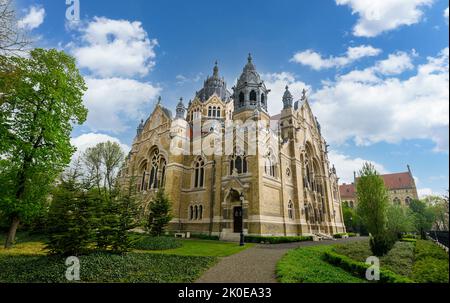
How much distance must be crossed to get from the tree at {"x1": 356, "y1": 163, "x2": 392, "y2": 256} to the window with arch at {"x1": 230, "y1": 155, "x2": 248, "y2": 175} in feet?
40.0

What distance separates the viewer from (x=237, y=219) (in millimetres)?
25891

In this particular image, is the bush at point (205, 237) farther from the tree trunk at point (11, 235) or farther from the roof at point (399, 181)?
the roof at point (399, 181)

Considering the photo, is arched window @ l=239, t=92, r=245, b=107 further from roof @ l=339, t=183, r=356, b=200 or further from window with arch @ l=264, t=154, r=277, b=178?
roof @ l=339, t=183, r=356, b=200

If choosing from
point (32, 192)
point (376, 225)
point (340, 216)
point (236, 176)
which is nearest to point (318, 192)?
point (340, 216)

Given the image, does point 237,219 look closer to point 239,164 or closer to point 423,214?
point 239,164

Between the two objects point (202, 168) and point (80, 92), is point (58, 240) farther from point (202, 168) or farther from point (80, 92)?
point (202, 168)

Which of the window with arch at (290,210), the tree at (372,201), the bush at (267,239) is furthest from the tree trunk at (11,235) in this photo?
the window with arch at (290,210)

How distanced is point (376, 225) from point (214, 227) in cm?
1652

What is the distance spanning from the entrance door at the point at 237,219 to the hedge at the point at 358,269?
1247cm

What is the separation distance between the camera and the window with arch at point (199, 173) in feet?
100

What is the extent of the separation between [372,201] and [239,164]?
14.3m

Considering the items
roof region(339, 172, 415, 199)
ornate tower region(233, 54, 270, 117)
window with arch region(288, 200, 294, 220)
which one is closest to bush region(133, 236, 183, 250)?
window with arch region(288, 200, 294, 220)

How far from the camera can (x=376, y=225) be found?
16.3m

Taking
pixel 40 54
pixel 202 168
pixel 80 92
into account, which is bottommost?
pixel 202 168
